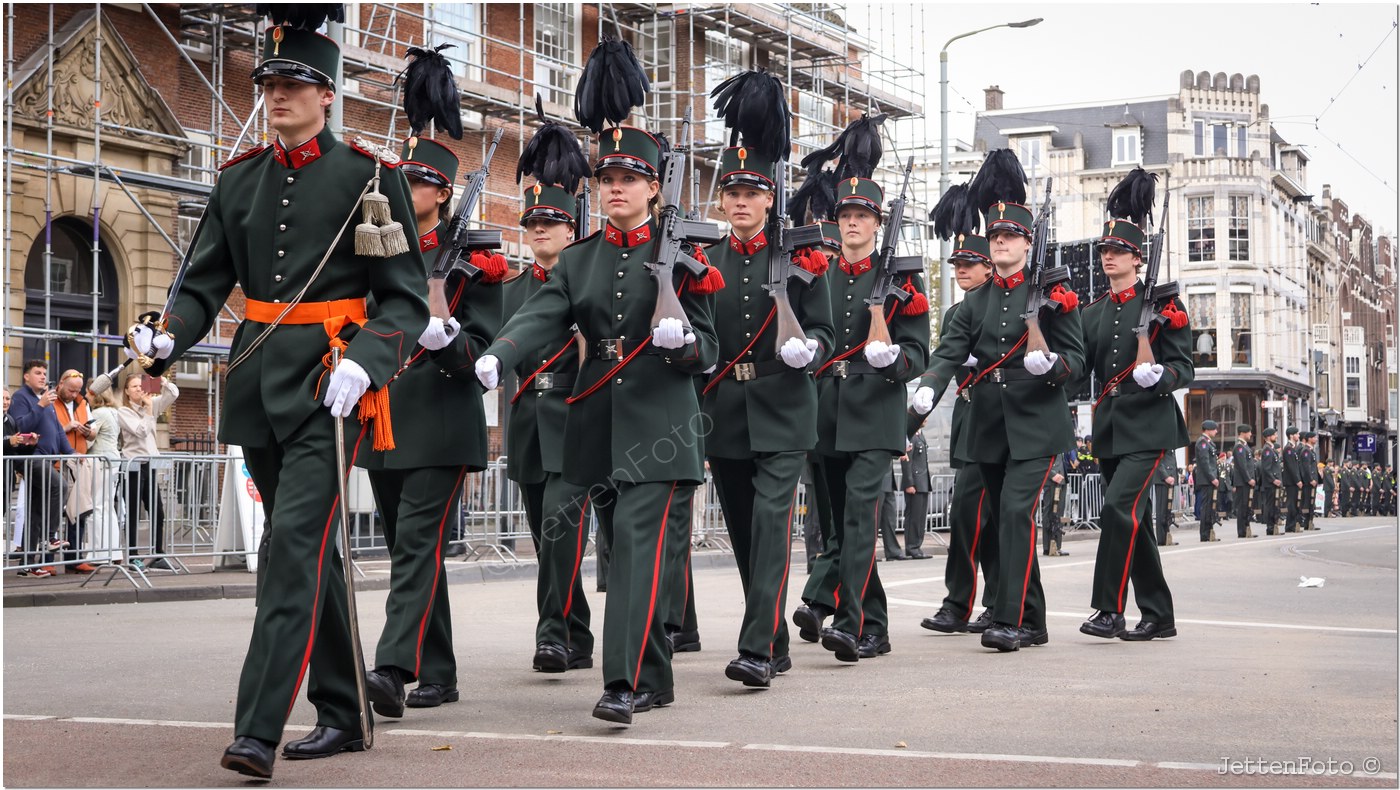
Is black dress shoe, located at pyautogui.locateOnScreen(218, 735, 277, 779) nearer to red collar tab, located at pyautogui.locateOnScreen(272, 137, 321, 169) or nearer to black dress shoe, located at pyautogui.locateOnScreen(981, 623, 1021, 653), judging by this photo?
red collar tab, located at pyautogui.locateOnScreen(272, 137, 321, 169)

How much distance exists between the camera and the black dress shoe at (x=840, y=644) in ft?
28.2

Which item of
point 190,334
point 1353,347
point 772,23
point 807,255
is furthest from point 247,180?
point 1353,347

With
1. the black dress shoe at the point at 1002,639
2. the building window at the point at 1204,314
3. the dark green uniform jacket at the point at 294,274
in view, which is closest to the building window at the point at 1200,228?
the building window at the point at 1204,314

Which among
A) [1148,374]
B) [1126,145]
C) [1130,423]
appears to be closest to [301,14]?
[1148,374]

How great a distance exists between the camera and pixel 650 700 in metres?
6.85

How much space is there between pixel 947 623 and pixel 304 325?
18.4 ft

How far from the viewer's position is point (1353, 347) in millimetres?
89562

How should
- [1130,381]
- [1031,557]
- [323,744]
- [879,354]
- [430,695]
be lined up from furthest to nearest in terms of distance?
[1130,381]
[1031,557]
[879,354]
[430,695]
[323,744]

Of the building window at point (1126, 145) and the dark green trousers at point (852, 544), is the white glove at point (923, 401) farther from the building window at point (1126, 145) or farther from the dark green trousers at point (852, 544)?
the building window at point (1126, 145)

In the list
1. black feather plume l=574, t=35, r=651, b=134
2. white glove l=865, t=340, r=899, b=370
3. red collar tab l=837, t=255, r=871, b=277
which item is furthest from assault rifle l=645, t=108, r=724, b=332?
red collar tab l=837, t=255, r=871, b=277

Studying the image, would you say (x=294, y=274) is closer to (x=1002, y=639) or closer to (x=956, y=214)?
(x=1002, y=639)

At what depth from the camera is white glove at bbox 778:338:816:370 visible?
311 inches

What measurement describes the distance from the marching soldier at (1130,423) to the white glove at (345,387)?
18.6ft

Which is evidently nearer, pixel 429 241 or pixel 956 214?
pixel 429 241
